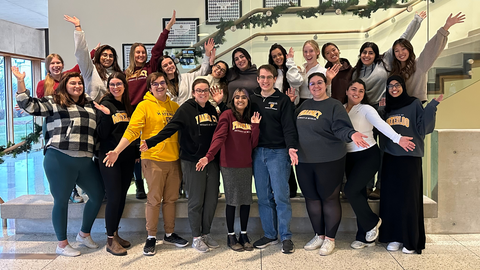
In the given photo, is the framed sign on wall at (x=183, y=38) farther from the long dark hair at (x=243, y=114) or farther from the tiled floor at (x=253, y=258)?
the tiled floor at (x=253, y=258)

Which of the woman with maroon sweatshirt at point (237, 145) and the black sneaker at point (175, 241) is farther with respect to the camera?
the black sneaker at point (175, 241)

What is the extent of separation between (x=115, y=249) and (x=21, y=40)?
27.9ft

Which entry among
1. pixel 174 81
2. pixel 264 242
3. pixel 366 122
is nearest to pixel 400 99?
pixel 366 122

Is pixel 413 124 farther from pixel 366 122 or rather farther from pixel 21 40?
pixel 21 40

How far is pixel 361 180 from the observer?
3.01 m

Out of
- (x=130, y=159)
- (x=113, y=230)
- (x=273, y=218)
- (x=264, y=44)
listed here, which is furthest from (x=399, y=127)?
(x=113, y=230)

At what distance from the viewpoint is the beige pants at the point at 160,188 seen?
119 inches

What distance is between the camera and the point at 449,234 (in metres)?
3.50

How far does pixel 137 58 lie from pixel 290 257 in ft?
7.58

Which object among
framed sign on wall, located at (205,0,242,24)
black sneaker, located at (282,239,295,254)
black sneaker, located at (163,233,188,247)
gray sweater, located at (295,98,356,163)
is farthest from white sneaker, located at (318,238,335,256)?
framed sign on wall, located at (205,0,242,24)

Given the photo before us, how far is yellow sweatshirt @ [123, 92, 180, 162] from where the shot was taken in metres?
2.96

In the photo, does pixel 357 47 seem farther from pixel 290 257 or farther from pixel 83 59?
pixel 83 59

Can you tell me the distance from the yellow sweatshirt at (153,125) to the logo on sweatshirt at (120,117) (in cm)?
15

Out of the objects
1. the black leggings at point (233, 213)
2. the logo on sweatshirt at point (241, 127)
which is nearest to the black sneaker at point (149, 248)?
the black leggings at point (233, 213)
